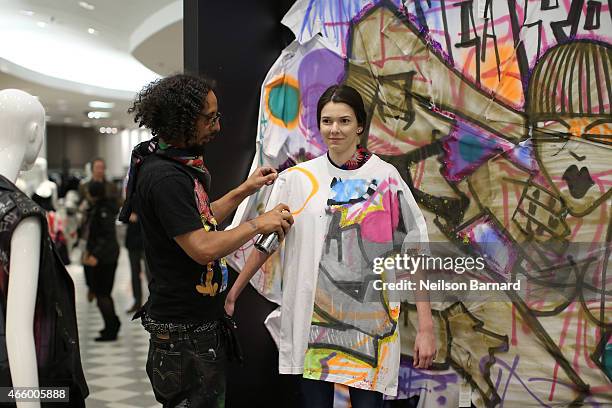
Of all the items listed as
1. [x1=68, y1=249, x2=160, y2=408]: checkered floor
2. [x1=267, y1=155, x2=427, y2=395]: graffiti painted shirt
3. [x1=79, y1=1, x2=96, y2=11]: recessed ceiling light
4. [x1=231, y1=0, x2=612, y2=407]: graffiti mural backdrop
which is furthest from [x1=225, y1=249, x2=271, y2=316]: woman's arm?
[x1=79, y1=1, x2=96, y2=11]: recessed ceiling light

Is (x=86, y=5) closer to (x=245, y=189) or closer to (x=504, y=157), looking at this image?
(x=245, y=189)

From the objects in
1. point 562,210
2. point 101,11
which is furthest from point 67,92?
point 562,210

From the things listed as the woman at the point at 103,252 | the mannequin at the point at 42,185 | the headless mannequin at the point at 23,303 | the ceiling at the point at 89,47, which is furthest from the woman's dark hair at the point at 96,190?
the headless mannequin at the point at 23,303

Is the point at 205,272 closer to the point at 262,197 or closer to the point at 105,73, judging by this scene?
the point at 262,197

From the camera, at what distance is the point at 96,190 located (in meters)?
5.48

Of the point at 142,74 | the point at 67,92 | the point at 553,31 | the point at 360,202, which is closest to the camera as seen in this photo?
the point at 360,202

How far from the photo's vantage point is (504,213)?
2574 millimetres

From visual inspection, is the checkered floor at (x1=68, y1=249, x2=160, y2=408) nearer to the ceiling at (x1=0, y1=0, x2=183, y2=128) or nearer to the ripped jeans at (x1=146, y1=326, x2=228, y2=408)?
the ripped jeans at (x1=146, y1=326, x2=228, y2=408)

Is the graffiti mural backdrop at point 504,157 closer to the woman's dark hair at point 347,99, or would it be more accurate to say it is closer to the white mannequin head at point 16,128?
the woman's dark hair at point 347,99

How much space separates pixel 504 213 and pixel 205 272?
124 cm

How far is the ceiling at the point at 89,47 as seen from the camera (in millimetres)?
7680

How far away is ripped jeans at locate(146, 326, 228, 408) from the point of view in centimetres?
189

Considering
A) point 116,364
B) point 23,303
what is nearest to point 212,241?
point 23,303

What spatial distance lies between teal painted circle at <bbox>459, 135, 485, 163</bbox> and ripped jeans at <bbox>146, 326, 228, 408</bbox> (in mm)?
1253
